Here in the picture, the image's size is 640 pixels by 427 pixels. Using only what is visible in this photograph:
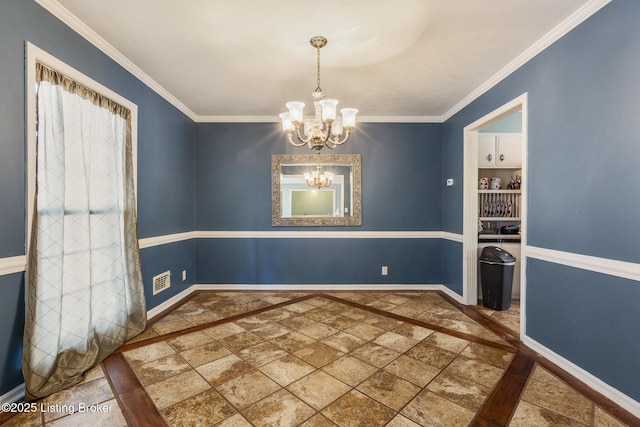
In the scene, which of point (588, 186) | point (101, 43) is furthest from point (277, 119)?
point (588, 186)

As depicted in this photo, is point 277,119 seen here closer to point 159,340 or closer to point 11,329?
point 159,340

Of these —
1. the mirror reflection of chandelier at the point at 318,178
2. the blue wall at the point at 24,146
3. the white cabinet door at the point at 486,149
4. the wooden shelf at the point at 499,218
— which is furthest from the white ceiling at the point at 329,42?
the wooden shelf at the point at 499,218

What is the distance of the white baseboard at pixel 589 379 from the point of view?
1.71 metres

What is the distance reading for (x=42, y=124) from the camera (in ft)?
6.13

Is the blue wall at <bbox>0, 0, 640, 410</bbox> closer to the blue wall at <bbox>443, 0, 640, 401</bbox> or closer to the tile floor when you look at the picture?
the blue wall at <bbox>443, 0, 640, 401</bbox>

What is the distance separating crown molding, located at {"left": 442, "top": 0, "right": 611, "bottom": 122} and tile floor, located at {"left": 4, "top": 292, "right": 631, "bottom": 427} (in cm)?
261

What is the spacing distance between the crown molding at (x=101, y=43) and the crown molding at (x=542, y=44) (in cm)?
369

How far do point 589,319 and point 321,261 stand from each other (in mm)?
2974

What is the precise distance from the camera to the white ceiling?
1955mm

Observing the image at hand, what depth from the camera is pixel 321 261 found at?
4.26m

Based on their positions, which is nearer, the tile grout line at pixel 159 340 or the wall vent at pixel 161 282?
the tile grout line at pixel 159 340

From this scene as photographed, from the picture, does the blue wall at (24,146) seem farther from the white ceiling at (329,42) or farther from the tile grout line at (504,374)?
the tile grout line at (504,374)

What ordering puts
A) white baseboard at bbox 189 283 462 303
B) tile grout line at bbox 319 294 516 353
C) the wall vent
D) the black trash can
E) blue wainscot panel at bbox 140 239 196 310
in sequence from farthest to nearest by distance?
1. white baseboard at bbox 189 283 462 303
2. the black trash can
3. the wall vent
4. blue wainscot panel at bbox 140 239 196 310
5. tile grout line at bbox 319 294 516 353

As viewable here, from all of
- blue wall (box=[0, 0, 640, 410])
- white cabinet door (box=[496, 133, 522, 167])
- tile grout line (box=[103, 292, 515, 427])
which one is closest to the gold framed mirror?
blue wall (box=[0, 0, 640, 410])
